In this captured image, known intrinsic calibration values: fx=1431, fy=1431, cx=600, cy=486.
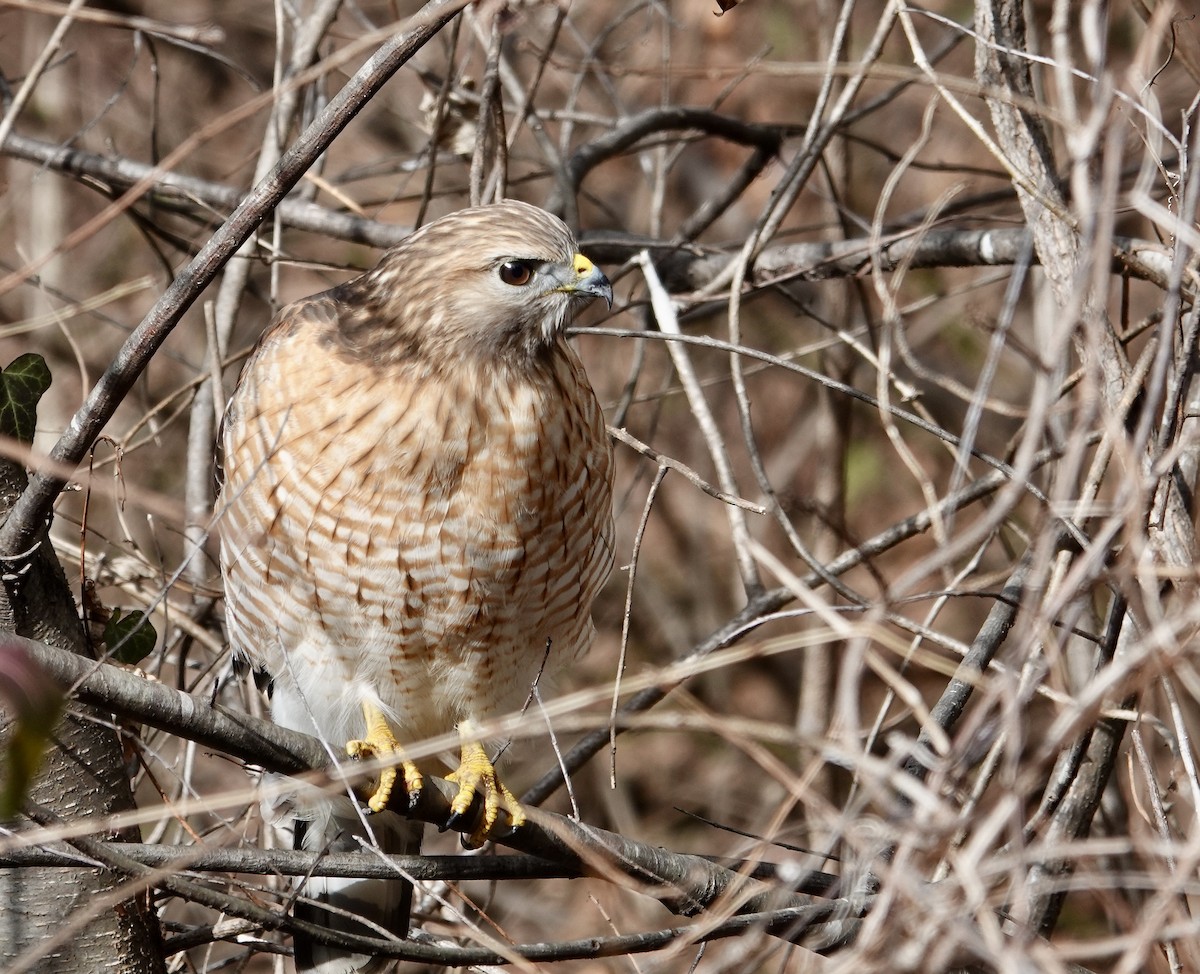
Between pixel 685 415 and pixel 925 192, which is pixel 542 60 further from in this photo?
pixel 925 192


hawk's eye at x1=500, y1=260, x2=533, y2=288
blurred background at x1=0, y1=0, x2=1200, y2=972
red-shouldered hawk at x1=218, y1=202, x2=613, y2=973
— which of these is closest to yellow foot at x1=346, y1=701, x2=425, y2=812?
red-shouldered hawk at x1=218, y1=202, x2=613, y2=973

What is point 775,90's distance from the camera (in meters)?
6.97

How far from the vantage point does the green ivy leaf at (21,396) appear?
8.48 ft

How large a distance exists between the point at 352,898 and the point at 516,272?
157cm

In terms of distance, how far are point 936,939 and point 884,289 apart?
1.48m

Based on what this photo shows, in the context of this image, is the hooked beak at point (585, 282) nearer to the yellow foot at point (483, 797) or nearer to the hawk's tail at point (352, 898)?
the yellow foot at point (483, 797)

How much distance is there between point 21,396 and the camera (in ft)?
8.54

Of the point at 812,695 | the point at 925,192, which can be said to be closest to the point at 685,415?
the point at 925,192

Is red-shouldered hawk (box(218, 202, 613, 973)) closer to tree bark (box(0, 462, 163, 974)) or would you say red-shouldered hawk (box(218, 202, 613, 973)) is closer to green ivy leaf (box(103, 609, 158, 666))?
green ivy leaf (box(103, 609, 158, 666))

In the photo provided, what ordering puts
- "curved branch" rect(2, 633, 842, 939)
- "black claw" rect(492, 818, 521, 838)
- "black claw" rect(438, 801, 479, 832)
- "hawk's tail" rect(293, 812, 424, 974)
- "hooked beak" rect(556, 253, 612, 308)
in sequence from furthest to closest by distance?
1. "hawk's tail" rect(293, 812, 424, 974)
2. "black claw" rect(438, 801, 479, 832)
3. "hooked beak" rect(556, 253, 612, 308)
4. "black claw" rect(492, 818, 521, 838)
5. "curved branch" rect(2, 633, 842, 939)

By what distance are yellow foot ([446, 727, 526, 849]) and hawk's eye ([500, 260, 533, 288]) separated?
0.94m

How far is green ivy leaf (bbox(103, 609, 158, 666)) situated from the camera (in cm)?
276

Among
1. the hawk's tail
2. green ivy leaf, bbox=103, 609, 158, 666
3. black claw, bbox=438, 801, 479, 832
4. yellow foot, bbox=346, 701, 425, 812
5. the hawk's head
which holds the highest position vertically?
the hawk's head

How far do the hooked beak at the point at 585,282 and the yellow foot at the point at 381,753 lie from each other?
0.96m
